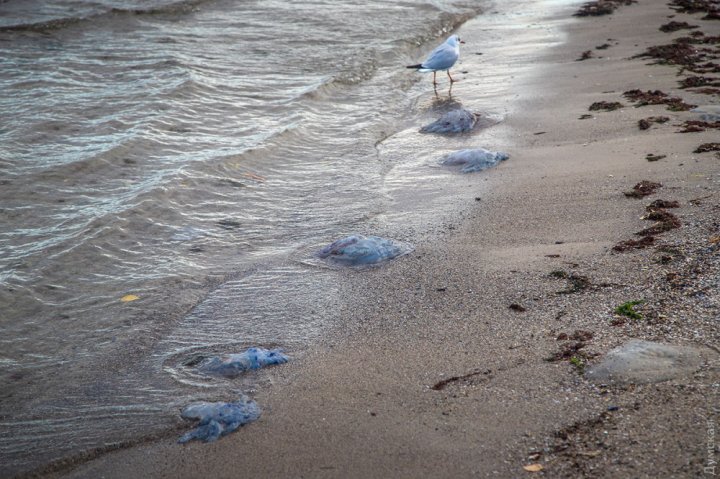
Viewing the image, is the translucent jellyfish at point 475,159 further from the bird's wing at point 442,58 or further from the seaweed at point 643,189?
the bird's wing at point 442,58

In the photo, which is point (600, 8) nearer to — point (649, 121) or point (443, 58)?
point (443, 58)

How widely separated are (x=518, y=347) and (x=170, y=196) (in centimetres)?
363

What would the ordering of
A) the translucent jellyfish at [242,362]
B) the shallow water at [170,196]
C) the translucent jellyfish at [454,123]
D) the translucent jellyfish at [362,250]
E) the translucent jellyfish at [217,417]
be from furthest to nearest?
the translucent jellyfish at [454,123], the translucent jellyfish at [362,250], the shallow water at [170,196], the translucent jellyfish at [242,362], the translucent jellyfish at [217,417]

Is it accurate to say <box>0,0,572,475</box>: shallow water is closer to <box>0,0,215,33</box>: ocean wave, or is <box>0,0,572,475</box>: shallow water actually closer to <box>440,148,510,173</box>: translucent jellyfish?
<box>0,0,215,33</box>: ocean wave

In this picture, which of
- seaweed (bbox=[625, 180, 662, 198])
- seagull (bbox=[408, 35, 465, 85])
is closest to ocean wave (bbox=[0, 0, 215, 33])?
seagull (bbox=[408, 35, 465, 85])

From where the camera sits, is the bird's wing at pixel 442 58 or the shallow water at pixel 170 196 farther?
the bird's wing at pixel 442 58

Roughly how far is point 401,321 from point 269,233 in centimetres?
184

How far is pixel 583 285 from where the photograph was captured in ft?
12.5

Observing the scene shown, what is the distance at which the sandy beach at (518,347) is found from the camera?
265cm

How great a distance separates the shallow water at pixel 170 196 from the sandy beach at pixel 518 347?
337 millimetres

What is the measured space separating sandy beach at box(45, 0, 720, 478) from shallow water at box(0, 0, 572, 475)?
0.34 meters

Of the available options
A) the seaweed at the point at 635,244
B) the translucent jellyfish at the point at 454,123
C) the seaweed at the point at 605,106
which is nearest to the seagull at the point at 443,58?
the translucent jellyfish at the point at 454,123

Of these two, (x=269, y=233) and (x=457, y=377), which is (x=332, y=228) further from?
(x=457, y=377)

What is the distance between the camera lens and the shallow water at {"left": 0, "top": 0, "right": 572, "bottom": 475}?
3611mm
